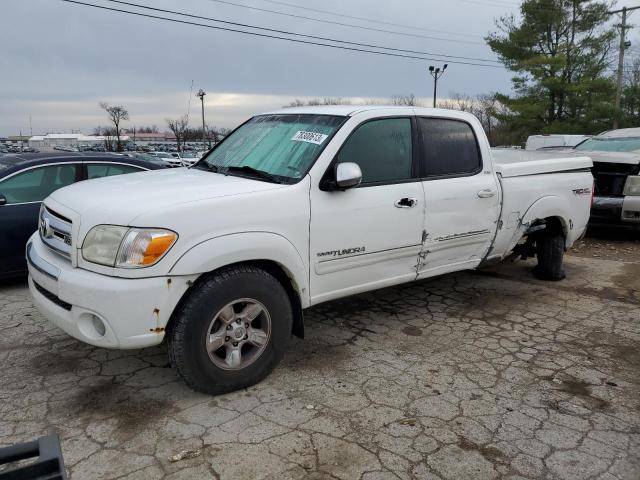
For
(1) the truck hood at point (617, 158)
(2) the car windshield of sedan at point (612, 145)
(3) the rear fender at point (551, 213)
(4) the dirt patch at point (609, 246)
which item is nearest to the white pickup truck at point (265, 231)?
(3) the rear fender at point (551, 213)

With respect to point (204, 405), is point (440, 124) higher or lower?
higher

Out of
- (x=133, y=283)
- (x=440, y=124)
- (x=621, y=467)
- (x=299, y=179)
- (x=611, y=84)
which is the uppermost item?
(x=611, y=84)

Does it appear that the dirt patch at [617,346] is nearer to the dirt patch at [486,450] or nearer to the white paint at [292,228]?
the white paint at [292,228]

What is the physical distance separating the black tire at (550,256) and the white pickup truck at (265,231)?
1.02m

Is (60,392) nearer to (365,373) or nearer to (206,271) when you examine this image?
(206,271)

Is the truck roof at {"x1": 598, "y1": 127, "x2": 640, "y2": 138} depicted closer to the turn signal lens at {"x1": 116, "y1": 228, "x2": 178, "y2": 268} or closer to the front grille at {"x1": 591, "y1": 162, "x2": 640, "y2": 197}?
the front grille at {"x1": 591, "y1": 162, "x2": 640, "y2": 197}

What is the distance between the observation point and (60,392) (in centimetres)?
351

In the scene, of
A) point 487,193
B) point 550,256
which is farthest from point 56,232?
point 550,256

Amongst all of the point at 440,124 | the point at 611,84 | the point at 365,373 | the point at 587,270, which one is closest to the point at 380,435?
the point at 365,373

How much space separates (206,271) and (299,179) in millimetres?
936

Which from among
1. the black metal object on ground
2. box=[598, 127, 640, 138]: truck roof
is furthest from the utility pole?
the black metal object on ground

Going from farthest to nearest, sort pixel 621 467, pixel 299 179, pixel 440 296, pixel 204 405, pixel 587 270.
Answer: pixel 587 270 < pixel 440 296 < pixel 299 179 < pixel 204 405 < pixel 621 467

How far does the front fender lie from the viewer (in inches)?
123

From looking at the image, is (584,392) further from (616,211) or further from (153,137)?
(153,137)
